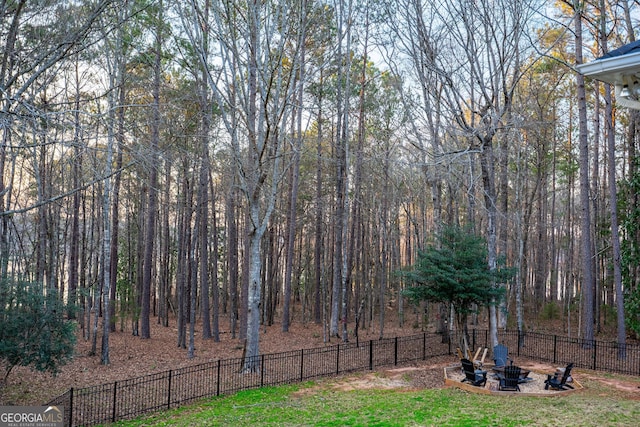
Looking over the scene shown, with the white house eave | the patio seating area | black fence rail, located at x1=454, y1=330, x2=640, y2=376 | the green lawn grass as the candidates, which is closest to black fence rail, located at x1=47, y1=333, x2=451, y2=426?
the green lawn grass

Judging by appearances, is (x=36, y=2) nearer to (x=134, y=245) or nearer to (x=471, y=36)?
(x=471, y=36)

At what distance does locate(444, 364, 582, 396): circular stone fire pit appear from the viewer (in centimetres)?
1077

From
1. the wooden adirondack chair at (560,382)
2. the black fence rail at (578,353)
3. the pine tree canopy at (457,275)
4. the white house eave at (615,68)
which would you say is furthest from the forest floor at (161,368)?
the white house eave at (615,68)

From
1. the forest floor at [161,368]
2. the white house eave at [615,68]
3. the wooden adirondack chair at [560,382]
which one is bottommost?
the forest floor at [161,368]

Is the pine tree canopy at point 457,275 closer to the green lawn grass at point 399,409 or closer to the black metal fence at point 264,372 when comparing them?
the black metal fence at point 264,372

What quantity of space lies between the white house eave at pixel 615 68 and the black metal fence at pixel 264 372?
9.15 meters

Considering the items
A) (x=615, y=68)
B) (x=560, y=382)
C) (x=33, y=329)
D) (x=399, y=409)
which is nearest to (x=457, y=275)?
(x=560, y=382)

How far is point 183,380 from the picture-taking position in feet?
40.8

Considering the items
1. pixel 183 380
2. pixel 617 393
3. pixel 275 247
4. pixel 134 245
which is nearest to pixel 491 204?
pixel 617 393

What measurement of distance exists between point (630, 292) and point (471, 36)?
40.5 ft

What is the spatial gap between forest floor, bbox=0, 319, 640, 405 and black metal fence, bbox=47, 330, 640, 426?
2.53 ft

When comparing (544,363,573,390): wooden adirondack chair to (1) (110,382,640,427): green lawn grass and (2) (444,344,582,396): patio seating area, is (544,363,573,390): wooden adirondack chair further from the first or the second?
(1) (110,382,640,427): green lawn grass

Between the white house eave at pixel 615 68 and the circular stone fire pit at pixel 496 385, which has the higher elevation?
the white house eave at pixel 615 68

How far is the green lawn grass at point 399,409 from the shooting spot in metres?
7.89
